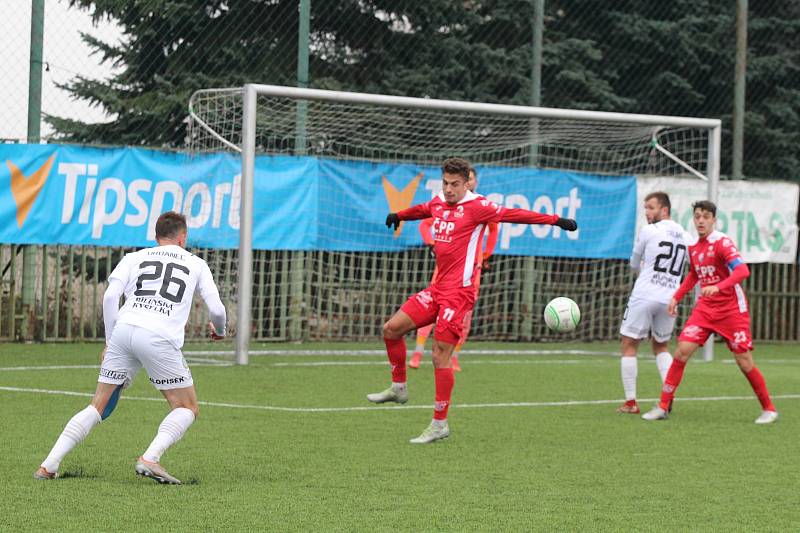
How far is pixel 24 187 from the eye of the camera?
16.5 meters

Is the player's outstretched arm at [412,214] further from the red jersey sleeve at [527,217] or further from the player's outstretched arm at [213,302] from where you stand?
the player's outstretched arm at [213,302]

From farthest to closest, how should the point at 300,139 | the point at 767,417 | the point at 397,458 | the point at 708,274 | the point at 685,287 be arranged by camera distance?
the point at 300,139 → the point at 685,287 → the point at 708,274 → the point at 767,417 → the point at 397,458

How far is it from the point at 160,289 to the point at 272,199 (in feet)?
32.9

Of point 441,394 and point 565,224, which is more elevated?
point 565,224

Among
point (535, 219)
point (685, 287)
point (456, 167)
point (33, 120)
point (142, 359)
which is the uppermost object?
point (33, 120)

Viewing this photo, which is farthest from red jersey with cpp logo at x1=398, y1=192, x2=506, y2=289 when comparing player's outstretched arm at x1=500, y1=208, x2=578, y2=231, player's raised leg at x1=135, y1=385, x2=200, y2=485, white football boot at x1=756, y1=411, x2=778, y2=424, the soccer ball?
white football boot at x1=756, y1=411, x2=778, y2=424

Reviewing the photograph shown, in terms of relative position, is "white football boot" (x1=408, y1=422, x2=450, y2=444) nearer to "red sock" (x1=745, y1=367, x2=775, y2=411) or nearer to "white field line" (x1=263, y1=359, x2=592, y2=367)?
"red sock" (x1=745, y1=367, x2=775, y2=411)

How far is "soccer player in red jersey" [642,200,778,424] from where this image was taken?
11883 mm

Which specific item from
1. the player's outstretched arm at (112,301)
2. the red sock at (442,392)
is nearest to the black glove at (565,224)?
the red sock at (442,392)

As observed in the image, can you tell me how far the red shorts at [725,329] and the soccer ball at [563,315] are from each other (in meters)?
1.79

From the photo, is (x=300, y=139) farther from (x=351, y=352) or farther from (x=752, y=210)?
(x=752, y=210)

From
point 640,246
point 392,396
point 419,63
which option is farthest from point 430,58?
point 392,396

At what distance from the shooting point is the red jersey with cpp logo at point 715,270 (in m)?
11.9

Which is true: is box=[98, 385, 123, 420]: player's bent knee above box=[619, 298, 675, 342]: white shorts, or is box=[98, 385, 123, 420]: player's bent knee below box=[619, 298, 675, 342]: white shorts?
below
